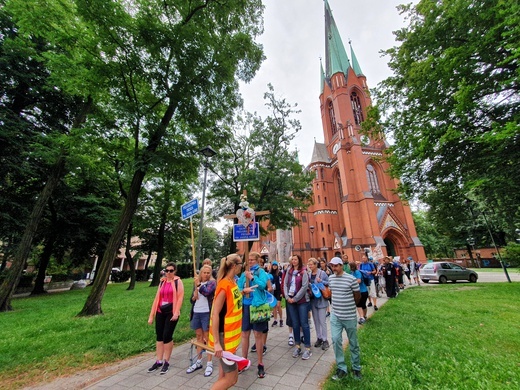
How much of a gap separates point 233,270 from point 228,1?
10.5 meters

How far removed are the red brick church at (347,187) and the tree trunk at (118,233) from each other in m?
20.6

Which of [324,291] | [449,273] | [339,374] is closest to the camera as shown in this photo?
[339,374]

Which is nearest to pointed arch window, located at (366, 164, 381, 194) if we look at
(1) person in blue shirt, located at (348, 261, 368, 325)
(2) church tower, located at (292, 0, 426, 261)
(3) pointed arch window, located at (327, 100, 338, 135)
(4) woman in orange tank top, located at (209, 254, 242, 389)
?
(2) church tower, located at (292, 0, 426, 261)

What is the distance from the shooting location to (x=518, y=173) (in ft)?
28.7

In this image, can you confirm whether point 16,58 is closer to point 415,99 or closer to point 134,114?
point 134,114

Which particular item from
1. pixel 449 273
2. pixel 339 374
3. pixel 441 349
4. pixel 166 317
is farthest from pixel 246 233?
pixel 449 273

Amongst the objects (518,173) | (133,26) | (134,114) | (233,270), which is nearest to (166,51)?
(133,26)

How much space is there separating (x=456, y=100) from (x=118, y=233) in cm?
1357

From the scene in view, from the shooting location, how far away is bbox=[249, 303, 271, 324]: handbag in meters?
3.72

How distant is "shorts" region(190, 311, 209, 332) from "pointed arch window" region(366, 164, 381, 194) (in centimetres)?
3235

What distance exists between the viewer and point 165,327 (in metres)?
3.98

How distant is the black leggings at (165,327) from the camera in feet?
13.0

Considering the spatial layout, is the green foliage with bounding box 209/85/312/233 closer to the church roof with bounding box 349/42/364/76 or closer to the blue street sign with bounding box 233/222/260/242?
the blue street sign with bounding box 233/222/260/242

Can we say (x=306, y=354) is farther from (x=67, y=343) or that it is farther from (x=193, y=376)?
(x=67, y=343)
